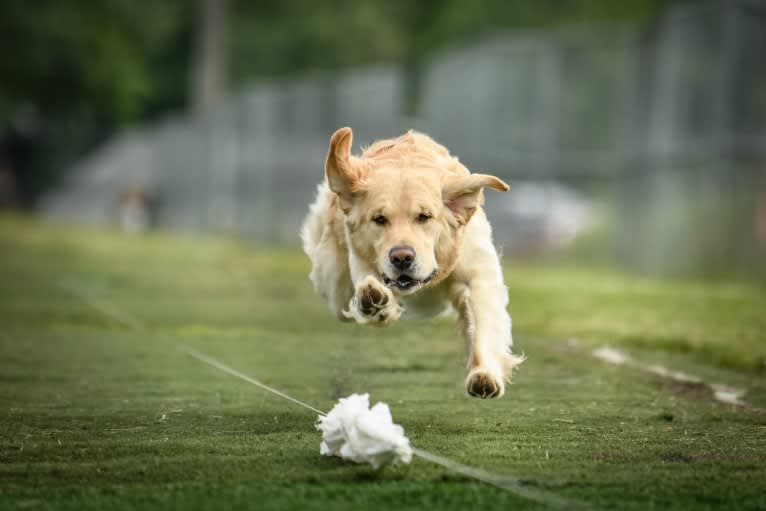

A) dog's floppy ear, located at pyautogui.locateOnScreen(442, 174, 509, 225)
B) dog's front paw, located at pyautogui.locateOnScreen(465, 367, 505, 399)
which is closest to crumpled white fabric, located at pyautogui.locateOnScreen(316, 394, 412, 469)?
dog's front paw, located at pyautogui.locateOnScreen(465, 367, 505, 399)

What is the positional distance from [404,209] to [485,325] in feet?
2.38

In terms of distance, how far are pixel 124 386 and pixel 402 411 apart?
1.96 m

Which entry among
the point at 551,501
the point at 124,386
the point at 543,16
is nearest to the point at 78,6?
the point at 543,16

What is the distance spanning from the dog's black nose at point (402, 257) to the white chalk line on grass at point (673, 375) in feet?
7.14

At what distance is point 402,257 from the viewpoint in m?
6.21

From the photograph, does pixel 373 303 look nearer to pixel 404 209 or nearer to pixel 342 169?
pixel 404 209

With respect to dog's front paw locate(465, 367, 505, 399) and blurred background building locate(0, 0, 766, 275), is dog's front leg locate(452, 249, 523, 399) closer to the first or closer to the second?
dog's front paw locate(465, 367, 505, 399)

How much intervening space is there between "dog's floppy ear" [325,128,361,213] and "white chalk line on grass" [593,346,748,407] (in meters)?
2.44

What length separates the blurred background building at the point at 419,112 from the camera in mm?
17641

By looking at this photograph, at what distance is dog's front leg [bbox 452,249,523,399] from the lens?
580 cm

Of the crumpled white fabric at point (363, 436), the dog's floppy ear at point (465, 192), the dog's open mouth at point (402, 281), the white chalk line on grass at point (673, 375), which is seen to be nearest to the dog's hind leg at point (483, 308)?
the dog's floppy ear at point (465, 192)

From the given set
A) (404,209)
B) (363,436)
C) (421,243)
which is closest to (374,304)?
(421,243)

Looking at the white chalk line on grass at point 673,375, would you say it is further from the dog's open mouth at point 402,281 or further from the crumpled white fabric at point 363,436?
the crumpled white fabric at point 363,436

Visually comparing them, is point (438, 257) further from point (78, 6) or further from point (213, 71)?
point (78, 6)
